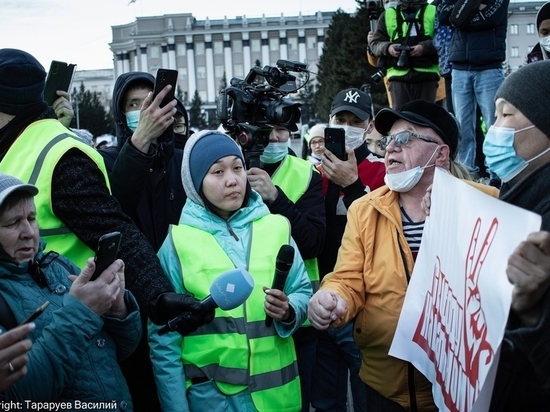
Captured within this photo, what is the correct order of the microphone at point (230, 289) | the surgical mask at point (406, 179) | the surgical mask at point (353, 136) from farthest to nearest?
the surgical mask at point (353, 136)
the surgical mask at point (406, 179)
the microphone at point (230, 289)

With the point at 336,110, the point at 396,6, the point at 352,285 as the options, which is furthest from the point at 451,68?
the point at 352,285

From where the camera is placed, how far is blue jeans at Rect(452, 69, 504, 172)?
252 inches

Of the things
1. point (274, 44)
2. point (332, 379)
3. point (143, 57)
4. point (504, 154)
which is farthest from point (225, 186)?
point (274, 44)

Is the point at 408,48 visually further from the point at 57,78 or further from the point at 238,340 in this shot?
the point at 238,340

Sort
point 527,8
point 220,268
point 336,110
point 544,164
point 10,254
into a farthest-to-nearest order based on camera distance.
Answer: point 527,8
point 336,110
point 220,268
point 10,254
point 544,164

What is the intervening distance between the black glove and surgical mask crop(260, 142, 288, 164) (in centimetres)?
155

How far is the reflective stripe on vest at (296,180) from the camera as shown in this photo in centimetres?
404

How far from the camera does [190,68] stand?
109000mm

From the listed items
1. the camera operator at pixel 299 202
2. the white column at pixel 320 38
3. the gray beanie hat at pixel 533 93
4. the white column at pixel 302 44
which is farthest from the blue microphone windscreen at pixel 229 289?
the white column at pixel 302 44

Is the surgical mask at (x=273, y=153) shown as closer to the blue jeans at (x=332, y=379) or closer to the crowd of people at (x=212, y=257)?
the crowd of people at (x=212, y=257)

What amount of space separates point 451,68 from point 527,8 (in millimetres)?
76217

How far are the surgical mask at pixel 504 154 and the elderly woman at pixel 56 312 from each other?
1494 millimetres

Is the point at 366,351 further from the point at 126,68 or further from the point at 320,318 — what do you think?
the point at 126,68

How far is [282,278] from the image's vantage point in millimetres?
2898
